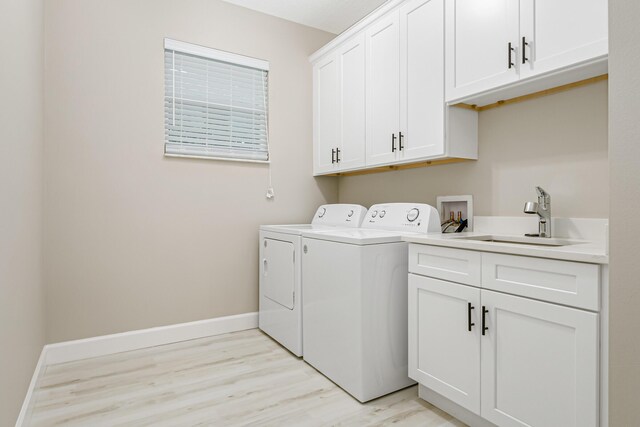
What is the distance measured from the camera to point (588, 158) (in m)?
1.69

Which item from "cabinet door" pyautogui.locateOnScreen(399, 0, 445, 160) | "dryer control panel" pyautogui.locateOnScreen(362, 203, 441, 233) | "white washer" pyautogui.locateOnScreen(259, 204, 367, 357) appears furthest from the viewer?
"white washer" pyautogui.locateOnScreen(259, 204, 367, 357)

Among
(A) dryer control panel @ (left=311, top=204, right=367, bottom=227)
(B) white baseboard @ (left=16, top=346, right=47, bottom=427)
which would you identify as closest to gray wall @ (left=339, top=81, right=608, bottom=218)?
(A) dryer control panel @ (left=311, top=204, right=367, bottom=227)

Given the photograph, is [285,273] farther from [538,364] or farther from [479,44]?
[479,44]

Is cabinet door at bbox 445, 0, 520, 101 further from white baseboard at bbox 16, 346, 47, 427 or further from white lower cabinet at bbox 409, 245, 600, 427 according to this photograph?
white baseboard at bbox 16, 346, 47, 427

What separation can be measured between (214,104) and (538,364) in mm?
2630

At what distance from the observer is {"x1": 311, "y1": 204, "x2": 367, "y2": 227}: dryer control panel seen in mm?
2736

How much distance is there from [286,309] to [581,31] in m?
2.19

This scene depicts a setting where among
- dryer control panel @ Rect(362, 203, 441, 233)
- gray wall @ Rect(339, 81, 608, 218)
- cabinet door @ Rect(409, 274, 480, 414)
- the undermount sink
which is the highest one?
gray wall @ Rect(339, 81, 608, 218)

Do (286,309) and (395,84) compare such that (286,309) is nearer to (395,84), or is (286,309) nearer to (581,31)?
(395,84)

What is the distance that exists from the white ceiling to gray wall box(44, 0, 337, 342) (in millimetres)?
93

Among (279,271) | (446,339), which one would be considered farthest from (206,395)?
(446,339)

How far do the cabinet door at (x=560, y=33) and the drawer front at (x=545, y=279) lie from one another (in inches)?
32.7

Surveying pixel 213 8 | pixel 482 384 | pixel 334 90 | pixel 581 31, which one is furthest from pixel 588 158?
pixel 213 8

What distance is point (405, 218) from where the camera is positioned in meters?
2.30
